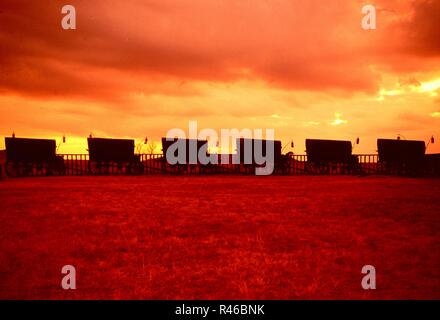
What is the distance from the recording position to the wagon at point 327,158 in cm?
3066

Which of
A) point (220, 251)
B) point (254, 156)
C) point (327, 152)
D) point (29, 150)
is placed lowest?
point (220, 251)

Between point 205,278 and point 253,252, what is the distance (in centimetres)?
122

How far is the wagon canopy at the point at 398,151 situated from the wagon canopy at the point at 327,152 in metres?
2.67

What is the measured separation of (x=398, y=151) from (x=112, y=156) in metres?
24.3

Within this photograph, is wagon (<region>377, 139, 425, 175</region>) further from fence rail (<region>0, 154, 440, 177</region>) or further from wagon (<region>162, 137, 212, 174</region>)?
wagon (<region>162, 137, 212, 174</region>)

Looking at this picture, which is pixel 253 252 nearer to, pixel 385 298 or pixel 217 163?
pixel 385 298

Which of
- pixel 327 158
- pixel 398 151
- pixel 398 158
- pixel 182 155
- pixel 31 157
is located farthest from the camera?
pixel 327 158

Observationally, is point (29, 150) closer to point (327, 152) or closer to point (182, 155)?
point (182, 155)

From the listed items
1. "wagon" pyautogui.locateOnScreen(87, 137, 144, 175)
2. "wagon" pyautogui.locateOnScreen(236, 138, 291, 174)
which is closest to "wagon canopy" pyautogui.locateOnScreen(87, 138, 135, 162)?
"wagon" pyautogui.locateOnScreen(87, 137, 144, 175)

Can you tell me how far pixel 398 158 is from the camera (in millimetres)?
30281

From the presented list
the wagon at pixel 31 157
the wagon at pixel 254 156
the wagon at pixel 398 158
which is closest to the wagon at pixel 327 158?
the wagon at pixel 254 156


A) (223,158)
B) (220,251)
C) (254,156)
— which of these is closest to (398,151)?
(254,156)

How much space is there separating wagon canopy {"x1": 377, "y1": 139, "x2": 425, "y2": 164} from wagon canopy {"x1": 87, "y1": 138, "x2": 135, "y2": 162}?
21.1 m
